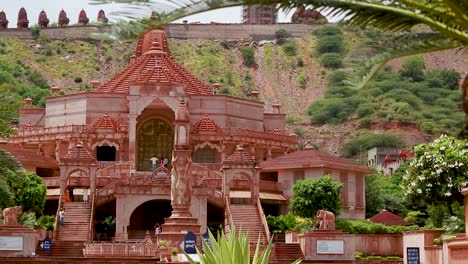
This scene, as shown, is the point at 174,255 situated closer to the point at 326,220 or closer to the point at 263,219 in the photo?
the point at 326,220

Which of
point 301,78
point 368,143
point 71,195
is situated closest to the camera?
point 71,195

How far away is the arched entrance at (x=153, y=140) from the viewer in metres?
68.2

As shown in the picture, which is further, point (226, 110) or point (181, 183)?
point (226, 110)

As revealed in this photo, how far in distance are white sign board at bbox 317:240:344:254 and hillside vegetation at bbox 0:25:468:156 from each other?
8888cm

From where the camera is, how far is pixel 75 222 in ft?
177

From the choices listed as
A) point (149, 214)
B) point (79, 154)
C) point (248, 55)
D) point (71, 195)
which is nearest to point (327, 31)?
point (248, 55)

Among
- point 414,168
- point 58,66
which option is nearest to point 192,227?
point 414,168

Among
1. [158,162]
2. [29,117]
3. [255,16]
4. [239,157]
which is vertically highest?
[255,16]

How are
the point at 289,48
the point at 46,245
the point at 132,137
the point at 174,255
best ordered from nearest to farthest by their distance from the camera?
the point at 174,255, the point at 46,245, the point at 132,137, the point at 289,48

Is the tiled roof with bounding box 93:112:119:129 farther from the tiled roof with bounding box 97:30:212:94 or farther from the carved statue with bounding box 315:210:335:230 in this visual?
the carved statue with bounding box 315:210:335:230

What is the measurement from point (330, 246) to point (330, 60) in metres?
121

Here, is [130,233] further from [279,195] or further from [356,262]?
[356,262]

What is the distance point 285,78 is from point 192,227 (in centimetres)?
11987

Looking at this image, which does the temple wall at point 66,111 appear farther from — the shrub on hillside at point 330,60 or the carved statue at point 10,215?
the shrub on hillside at point 330,60
